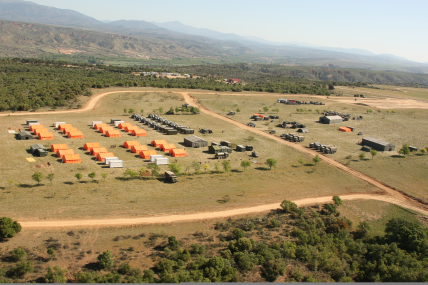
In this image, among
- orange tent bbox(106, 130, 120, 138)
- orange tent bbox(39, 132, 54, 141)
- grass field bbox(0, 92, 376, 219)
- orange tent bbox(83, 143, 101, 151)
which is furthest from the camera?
orange tent bbox(106, 130, 120, 138)

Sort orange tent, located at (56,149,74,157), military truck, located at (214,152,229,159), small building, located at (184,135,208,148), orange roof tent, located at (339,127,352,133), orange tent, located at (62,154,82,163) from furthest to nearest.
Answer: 1. orange roof tent, located at (339,127,352,133)
2. small building, located at (184,135,208,148)
3. military truck, located at (214,152,229,159)
4. orange tent, located at (56,149,74,157)
5. orange tent, located at (62,154,82,163)

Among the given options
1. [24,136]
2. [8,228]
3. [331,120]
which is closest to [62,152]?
[24,136]

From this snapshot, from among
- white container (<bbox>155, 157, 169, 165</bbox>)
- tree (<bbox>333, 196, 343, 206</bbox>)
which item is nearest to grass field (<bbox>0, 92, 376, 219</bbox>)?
white container (<bbox>155, 157, 169, 165</bbox>)

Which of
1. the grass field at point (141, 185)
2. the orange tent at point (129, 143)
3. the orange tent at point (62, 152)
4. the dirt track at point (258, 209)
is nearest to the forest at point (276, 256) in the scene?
the dirt track at point (258, 209)

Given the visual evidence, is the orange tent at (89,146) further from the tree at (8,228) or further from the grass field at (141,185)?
the tree at (8,228)

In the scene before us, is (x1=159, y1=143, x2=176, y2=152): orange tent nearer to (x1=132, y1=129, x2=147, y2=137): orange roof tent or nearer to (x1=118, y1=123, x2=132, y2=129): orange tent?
(x1=132, y1=129, x2=147, y2=137): orange roof tent

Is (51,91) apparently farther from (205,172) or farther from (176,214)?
(176,214)

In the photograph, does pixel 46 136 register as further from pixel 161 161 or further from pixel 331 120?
pixel 331 120
